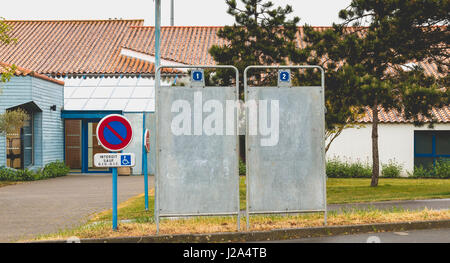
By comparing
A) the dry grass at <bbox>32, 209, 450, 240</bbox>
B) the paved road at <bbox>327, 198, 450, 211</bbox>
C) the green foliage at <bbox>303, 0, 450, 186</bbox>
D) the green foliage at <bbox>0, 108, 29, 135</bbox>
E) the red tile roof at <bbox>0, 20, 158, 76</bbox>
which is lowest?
the paved road at <bbox>327, 198, 450, 211</bbox>

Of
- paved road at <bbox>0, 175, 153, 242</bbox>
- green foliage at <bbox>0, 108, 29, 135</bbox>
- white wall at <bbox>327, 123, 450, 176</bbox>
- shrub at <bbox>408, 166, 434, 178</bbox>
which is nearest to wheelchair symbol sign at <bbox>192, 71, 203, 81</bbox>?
paved road at <bbox>0, 175, 153, 242</bbox>

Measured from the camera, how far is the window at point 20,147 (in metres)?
20.5

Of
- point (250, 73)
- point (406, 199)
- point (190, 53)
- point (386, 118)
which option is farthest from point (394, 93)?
point (190, 53)

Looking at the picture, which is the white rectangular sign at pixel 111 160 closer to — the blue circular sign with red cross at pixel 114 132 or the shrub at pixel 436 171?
the blue circular sign with red cross at pixel 114 132

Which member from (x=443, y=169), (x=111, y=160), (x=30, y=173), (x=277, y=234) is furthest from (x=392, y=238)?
(x=443, y=169)

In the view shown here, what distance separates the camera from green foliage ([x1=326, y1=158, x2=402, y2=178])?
22.5 meters

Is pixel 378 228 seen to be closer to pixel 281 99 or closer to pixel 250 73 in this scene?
pixel 281 99

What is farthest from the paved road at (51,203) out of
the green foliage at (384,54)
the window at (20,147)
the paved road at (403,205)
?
the green foliage at (384,54)

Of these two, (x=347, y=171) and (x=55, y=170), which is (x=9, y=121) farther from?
(x=347, y=171)

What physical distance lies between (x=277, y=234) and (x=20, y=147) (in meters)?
15.5

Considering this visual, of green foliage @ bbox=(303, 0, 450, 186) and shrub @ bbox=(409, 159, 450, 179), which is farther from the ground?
green foliage @ bbox=(303, 0, 450, 186)

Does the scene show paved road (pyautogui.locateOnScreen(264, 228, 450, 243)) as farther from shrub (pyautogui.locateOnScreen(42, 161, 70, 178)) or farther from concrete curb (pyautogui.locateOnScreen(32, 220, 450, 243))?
shrub (pyautogui.locateOnScreen(42, 161, 70, 178))

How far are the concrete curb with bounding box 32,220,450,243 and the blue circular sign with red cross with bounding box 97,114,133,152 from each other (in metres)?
1.37

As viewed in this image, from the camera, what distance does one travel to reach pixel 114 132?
7.96 metres
